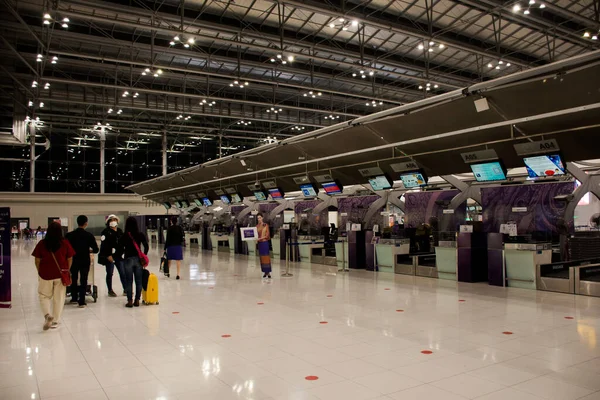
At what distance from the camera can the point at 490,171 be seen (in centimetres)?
901

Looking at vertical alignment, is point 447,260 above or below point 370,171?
below

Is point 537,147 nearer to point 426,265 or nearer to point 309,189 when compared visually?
point 426,265

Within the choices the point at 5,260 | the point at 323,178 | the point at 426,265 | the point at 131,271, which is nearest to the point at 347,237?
the point at 323,178

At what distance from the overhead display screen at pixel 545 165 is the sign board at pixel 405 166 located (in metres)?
2.63

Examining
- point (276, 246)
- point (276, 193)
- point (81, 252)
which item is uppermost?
point (276, 193)

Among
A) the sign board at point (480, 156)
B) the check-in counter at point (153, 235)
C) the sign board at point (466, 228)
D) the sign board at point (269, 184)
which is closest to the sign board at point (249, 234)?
the sign board at point (269, 184)

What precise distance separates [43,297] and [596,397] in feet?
20.0

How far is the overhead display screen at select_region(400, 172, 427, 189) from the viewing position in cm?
1048

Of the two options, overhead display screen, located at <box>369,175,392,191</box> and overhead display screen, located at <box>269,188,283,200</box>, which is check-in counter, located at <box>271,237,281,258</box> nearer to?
overhead display screen, located at <box>269,188,283,200</box>

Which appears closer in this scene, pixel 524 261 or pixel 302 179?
pixel 524 261

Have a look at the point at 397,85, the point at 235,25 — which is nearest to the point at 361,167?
the point at 235,25

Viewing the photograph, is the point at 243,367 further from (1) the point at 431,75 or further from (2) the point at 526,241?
(1) the point at 431,75

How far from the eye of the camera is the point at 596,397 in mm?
3594

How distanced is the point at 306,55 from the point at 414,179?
7.71 metres
